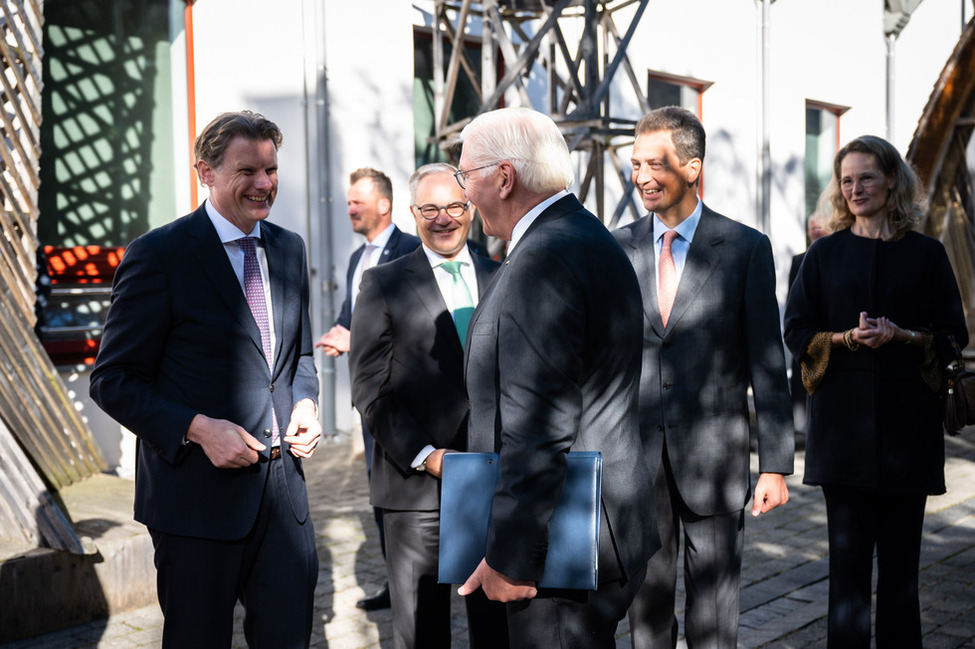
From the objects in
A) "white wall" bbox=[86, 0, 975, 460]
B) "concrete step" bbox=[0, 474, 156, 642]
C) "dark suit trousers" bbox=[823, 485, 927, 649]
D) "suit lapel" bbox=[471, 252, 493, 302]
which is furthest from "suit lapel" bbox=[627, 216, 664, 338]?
"white wall" bbox=[86, 0, 975, 460]

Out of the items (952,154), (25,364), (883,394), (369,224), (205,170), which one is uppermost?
(952,154)

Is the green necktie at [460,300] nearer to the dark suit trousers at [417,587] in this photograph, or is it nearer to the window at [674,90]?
the dark suit trousers at [417,587]

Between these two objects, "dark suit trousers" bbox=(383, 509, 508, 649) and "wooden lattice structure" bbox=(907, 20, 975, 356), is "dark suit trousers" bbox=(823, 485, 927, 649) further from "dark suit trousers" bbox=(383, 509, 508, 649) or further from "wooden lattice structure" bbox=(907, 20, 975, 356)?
"wooden lattice structure" bbox=(907, 20, 975, 356)

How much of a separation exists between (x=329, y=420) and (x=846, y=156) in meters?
7.28

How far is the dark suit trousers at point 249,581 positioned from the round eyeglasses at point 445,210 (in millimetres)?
1246

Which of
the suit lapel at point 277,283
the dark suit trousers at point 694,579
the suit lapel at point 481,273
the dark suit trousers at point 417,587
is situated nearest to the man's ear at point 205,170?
the suit lapel at point 277,283

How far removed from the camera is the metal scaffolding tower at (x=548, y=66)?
1080cm

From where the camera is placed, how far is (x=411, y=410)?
3725 millimetres

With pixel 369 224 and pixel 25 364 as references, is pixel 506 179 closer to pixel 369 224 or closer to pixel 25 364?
pixel 369 224

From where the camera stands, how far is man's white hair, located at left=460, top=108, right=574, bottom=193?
2.53 metres

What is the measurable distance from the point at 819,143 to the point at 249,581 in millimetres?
16099

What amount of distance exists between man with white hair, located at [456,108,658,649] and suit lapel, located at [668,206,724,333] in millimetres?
1035

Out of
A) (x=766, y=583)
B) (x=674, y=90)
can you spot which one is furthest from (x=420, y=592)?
(x=674, y=90)

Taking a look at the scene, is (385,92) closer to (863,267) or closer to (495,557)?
(863,267)
